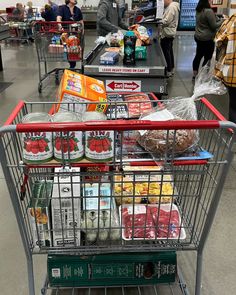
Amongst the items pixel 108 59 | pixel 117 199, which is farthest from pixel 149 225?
pixel 108 59

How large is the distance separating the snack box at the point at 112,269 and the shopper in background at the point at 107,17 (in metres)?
3.72

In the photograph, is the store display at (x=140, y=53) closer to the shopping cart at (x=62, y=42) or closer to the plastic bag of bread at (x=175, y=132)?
the plastic bag of bread at (x=175, y=132)

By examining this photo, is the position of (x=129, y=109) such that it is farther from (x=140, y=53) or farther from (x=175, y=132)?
(x=140, y=53)

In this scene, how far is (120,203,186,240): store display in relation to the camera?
1.50 meters

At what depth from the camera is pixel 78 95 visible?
1.64 metres

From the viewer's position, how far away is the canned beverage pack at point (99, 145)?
4.01ft

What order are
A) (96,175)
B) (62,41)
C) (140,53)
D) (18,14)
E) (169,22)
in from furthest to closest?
(18,14) < (169,22) < (62,41) < (140,53) < (96,175)

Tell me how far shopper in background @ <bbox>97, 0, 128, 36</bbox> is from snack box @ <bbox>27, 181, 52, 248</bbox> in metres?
3.77

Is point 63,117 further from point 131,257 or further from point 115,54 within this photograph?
→ point 115,54

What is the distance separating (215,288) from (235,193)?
1145 mm

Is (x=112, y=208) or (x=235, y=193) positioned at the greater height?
(x=112, y=208)

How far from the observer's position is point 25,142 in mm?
1207

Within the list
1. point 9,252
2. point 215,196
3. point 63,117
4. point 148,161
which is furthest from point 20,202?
point 9,252

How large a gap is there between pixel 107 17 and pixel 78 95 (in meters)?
3.72
